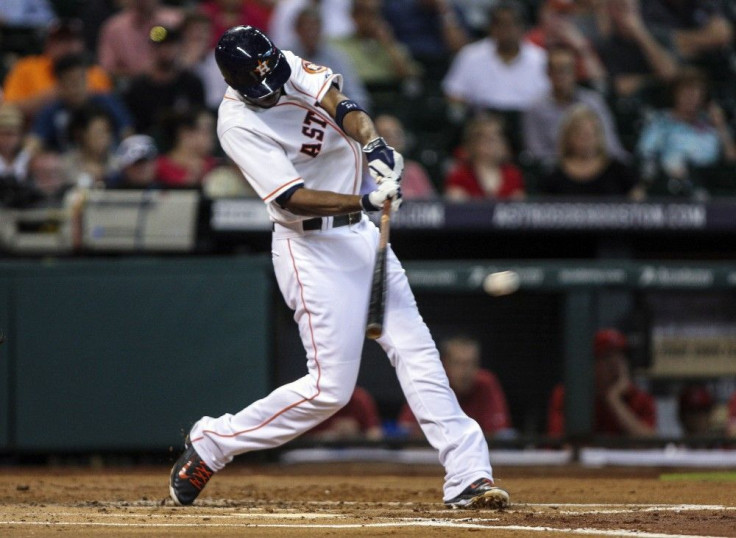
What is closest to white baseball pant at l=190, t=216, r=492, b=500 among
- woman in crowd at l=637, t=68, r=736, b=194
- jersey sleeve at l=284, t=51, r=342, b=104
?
jersey sleeve at l=284, t=51, r=342, b=104

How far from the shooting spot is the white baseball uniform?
4539 millimetres

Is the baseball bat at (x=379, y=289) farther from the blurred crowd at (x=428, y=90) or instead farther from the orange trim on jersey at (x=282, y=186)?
the blurred crowd at (x=428, y=90)

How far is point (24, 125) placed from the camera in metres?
8.64

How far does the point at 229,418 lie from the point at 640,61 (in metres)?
6.44

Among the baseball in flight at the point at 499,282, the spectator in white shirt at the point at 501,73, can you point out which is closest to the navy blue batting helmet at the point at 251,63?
the baseball in flight at the point at 499,282

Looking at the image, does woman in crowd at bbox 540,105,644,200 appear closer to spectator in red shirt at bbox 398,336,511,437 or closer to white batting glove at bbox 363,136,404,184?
spectator in red shirt at bbox 398,336,511,437

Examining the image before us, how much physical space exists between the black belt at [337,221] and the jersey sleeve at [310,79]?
0.43 meters

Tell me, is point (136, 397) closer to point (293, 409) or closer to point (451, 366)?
point (451, 366)

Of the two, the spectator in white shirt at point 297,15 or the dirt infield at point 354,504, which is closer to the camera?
the dirt infield at point 354,504

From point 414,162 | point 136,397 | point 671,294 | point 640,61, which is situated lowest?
point 136,397

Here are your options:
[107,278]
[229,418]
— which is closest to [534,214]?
[107,278]

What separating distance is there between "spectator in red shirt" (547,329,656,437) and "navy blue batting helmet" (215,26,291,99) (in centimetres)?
318

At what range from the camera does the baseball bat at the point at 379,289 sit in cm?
437

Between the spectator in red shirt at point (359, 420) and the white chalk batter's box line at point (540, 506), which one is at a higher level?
the white chalk batter's box line at point (540, 506)
